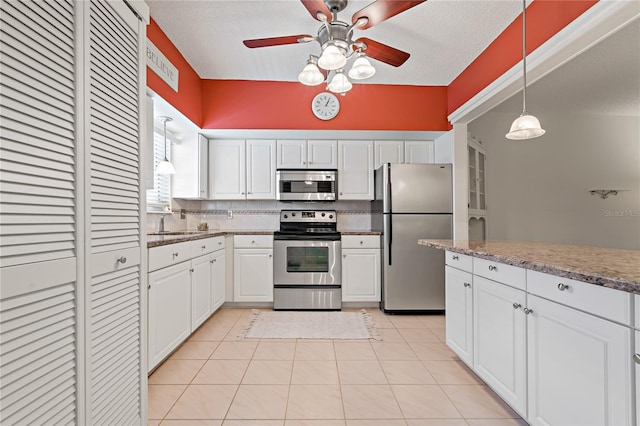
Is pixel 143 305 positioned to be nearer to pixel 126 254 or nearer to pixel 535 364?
pixel 126 254

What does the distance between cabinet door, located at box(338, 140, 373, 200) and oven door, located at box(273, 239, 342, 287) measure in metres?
0.70

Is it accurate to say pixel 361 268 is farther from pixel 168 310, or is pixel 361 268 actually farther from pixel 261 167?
pixel 168 310

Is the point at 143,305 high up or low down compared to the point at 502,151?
down

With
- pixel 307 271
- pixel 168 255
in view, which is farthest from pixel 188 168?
pixel 307 271

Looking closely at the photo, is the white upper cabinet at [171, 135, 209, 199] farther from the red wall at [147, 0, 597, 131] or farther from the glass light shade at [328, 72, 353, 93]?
the glass light shade at [328, 72, 353, 93]

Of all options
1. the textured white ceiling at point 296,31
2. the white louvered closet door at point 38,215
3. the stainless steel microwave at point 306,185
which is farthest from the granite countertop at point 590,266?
the stainless steel microwave at point 306,185

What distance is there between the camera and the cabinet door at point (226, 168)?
393 cm

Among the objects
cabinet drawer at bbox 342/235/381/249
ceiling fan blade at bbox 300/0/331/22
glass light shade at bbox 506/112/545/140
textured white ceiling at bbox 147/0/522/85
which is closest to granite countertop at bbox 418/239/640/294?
glass light shade at bbox 506/112/545/140

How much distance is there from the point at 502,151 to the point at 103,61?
4.91 metres

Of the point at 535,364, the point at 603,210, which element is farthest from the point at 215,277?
the point at 603,210

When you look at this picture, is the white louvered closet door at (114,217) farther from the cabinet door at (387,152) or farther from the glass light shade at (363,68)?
the cabinet door at (387,152)

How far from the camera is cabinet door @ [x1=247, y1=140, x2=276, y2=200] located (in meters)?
3.93

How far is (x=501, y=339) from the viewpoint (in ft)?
5.52

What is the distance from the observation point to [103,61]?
1.23 meters
